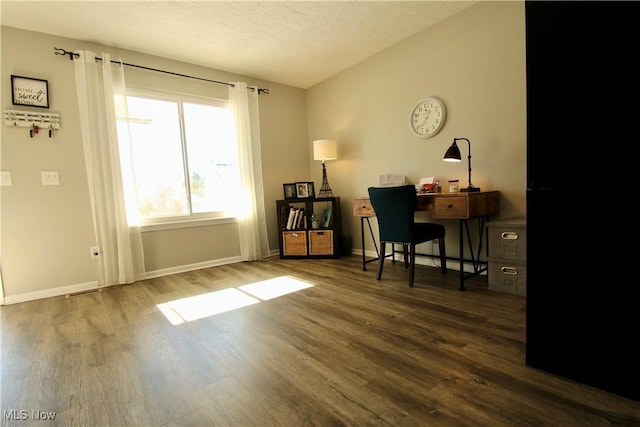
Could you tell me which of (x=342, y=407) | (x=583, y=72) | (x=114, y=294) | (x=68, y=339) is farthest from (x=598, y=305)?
(x=114, y=294)

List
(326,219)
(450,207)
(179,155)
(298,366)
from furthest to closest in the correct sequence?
(326,219) → (179,155) → (450,207) → (298,366)

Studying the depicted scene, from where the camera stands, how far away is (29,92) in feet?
8.96

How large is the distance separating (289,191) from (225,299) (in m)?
2.05

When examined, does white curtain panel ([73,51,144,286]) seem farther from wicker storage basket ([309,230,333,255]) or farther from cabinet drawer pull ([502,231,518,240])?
cabinet drawer pull ([502,231,518,240])

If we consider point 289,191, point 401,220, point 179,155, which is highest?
point 179,155

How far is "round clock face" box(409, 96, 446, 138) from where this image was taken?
3.06m

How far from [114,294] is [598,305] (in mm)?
3414

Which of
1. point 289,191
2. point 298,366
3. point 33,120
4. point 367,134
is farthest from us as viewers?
point 289,191

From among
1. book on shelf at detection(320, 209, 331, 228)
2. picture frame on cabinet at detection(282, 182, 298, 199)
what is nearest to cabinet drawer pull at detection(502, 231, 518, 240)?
book on shelf at detection(320, 209, 331, 228)

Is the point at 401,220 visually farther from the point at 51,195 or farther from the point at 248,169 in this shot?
the point at 51,195

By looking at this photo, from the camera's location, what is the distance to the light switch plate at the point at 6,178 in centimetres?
263

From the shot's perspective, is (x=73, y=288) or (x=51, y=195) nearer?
(x=51, y=195)

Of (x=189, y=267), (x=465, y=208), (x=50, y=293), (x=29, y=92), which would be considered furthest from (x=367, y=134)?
(x=50, y=293)

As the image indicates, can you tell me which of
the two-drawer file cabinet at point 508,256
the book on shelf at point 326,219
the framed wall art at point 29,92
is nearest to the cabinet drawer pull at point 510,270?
the two-drawer file cabinet at point 508,256
